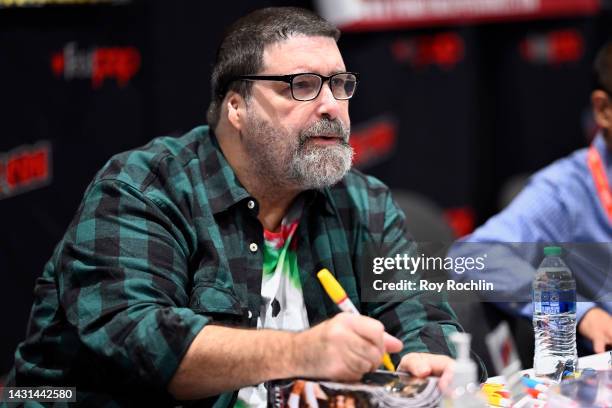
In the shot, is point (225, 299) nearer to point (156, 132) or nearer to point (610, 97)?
point (610, 97)

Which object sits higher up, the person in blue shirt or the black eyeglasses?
the black eyeglasses

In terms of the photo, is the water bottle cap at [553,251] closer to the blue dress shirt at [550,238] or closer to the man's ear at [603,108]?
the blue dress shirt at [550,238]

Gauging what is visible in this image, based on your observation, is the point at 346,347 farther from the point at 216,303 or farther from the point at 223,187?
the point at 223,187

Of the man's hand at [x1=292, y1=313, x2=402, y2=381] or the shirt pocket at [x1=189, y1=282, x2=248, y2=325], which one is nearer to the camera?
the man's hand at [x1=292, y1=313, x2=402, y2=381]

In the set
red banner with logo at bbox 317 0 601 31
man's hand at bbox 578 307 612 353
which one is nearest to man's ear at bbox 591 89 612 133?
man's hand at bbox 578 307 612 353

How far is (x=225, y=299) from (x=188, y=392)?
0.26 metres

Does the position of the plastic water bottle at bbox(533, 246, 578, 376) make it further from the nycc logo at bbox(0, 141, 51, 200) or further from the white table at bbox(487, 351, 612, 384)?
the nycc logo at bbox(0, 141, 51, 200)

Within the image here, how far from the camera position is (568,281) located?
2.07 m

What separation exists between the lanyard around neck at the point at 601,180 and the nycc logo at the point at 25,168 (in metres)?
2.04

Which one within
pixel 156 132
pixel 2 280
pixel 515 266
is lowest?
pixel 2 280

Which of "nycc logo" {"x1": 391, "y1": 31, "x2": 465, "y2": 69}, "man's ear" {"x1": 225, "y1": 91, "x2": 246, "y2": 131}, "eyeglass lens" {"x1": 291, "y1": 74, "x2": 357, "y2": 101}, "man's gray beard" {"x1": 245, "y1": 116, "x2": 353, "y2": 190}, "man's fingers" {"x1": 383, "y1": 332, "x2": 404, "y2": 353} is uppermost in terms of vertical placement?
"nycc logo" {"x1": 391, "y1": 31, "x2": 465, "y2": 69}

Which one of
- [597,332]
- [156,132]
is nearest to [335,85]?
[597,332]

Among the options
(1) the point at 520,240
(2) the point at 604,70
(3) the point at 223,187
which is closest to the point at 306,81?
(3) the point at 223,187

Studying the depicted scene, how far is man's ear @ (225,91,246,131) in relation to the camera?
2169mm
